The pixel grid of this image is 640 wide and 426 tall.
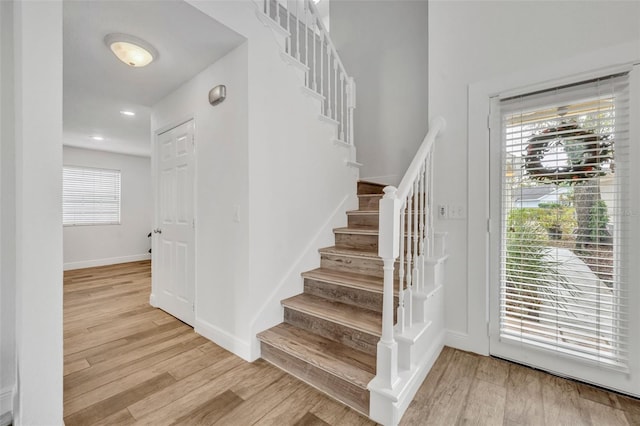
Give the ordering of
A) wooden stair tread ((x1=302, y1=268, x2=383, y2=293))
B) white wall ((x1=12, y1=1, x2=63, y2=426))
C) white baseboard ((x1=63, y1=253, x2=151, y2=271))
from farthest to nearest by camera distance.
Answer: white baseboard ((x1=63, y1=253, x2=151, y2=271)) → wooden stair tread ((x1=302, y1=268, x2=383, y2=293)) → white wall ((x1=12, y1=1, x2=63, y2=426))

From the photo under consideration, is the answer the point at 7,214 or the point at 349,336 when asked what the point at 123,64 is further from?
the point at 349,336

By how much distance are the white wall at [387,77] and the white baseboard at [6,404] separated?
11.8ft

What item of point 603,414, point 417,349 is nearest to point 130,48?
point 417,349

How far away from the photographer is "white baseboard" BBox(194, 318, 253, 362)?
1.98 meters

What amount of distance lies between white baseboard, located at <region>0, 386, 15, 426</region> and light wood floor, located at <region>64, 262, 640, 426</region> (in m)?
0.24

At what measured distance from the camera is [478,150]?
2023 millimetres

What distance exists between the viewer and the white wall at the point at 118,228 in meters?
5.01

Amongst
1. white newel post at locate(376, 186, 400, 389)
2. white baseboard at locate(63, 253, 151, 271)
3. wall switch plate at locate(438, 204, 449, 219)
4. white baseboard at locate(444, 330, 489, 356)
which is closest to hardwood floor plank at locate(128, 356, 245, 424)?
white newel post at locate(376, 186, 400, 389)

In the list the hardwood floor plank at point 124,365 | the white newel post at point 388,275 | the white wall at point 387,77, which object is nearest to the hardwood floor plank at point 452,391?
the white newel post at point 388,275

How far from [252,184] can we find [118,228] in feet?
17.3

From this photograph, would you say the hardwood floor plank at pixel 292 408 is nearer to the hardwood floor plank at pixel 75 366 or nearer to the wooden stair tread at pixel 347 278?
the wooden stair tread at pixel 347 278

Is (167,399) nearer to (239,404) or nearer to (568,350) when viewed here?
(239,404)

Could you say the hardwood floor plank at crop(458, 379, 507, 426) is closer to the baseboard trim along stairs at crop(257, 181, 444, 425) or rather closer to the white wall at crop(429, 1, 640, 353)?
the baseboard trim along stairs at crop(257, 181, 444, 425)

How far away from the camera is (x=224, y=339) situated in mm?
2154
